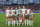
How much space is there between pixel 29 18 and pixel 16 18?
0.95 metres

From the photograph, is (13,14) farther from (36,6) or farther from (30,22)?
(36,6)

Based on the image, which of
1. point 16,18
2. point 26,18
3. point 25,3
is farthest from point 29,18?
point 25,3

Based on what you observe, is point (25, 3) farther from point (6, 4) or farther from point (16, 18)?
point (16, 18)

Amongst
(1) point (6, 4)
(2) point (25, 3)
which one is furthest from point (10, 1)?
(2) point (25, 3)

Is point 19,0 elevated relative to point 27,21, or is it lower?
elevated

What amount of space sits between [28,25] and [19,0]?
1788 cm

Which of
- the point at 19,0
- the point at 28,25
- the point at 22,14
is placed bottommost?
the point at 28,25

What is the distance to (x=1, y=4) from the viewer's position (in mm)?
26328

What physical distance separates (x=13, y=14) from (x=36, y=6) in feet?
61.0

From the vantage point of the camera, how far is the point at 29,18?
9.23m

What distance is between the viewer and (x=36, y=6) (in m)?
27.1

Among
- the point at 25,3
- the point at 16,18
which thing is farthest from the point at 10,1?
the point at 16,18

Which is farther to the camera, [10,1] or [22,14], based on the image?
[10,1]

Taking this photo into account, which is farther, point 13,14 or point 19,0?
point 19,0
